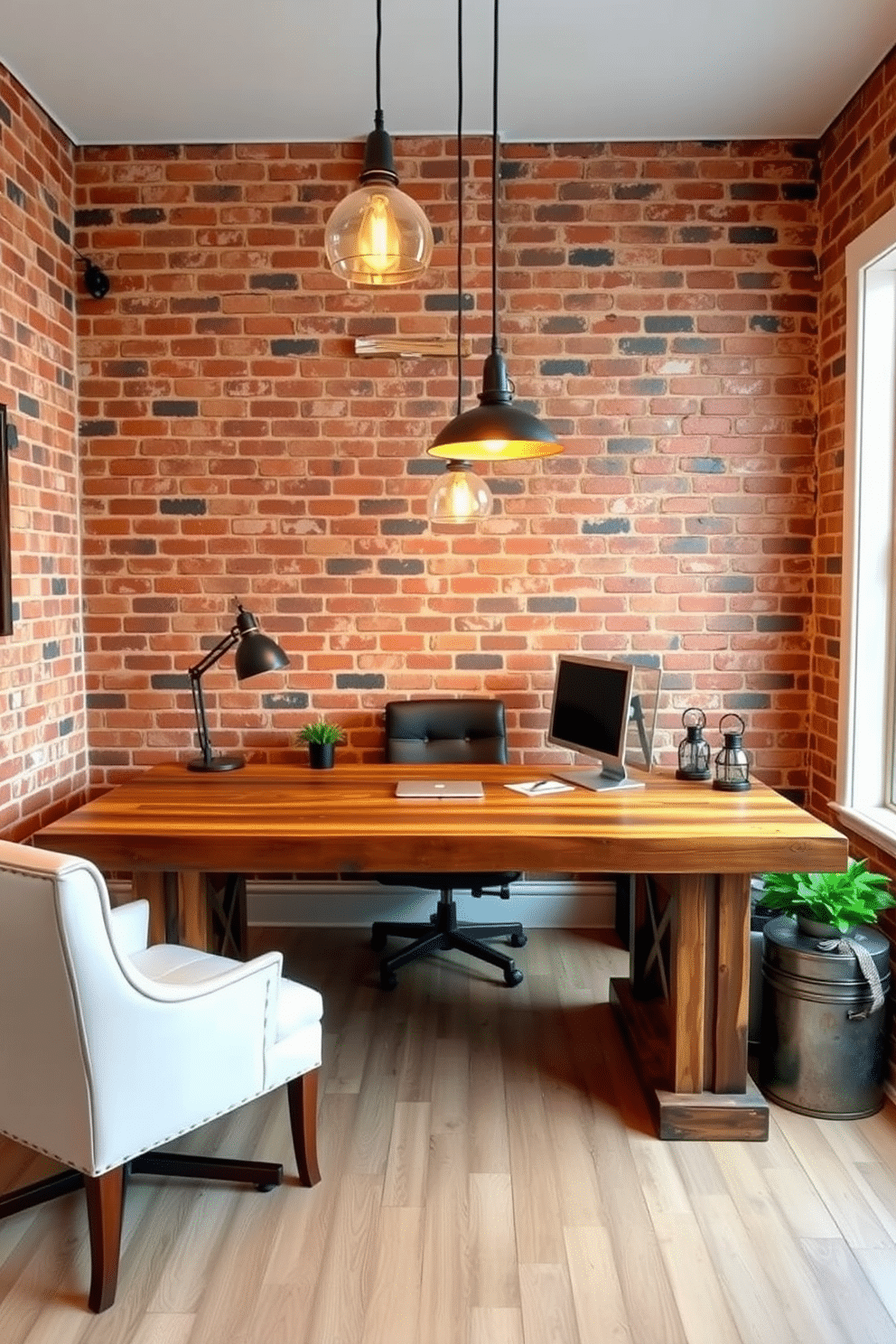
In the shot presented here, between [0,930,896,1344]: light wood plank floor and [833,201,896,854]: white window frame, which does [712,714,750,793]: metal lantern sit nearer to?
[833,201,896,854]: white window frame

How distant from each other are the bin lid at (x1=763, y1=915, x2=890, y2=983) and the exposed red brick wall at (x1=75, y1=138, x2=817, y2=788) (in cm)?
103

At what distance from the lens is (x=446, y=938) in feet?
10.7

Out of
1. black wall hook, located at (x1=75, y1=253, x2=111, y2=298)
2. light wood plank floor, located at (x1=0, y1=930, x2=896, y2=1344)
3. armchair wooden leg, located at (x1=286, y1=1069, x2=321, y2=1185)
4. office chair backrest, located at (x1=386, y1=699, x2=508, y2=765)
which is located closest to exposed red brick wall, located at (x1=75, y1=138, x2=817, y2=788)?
black wall hook, located at (x1=75, y1=253, x2=111, y2=298)

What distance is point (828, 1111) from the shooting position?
7.93 feet

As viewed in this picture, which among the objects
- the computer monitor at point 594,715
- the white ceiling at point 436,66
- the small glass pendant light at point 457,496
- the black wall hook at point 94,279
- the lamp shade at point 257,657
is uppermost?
the white ceiling at point 436,66

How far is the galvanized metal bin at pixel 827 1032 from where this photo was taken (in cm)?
239

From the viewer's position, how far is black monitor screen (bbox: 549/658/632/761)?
2.73 metres

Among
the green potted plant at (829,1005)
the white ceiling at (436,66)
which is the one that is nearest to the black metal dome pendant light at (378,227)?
the white ceiling at (436,66)

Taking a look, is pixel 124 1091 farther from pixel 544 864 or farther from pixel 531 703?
pixel 531 703

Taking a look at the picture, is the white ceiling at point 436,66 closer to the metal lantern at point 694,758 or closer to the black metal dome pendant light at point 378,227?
the black metal dome pendant light at point 378,227

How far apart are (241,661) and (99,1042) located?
1.38 m

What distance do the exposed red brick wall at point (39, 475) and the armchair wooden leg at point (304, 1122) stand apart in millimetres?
1290

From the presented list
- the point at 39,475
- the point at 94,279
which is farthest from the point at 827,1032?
the point at 94,279

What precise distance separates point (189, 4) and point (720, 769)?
2604 mm
